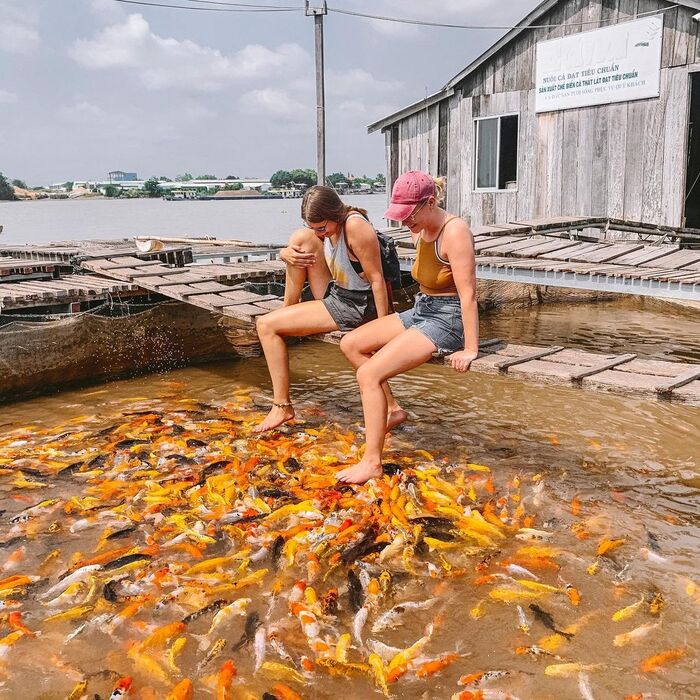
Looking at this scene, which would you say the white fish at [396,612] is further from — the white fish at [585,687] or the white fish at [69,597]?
the white fish at [69,597]

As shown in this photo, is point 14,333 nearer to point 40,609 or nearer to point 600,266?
point 40,609

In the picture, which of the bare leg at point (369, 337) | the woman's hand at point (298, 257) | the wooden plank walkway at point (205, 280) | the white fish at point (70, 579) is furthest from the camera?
the wooden plank walkway at point (205, 280)

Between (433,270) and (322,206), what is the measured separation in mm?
1100

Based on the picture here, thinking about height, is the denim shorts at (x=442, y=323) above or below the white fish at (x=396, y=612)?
above

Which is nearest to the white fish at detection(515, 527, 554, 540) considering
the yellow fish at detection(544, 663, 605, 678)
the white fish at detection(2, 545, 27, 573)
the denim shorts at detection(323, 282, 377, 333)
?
the yellow fish at detection(544, 663, 605, 678)

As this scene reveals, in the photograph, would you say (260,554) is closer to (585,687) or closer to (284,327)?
(585,687)

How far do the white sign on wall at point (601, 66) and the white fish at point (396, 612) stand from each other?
13643mm

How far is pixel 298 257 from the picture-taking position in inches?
276

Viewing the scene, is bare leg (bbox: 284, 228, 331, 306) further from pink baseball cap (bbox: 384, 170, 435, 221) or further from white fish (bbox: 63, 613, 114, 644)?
white fish (bbox: 63, 613, 114, 644)

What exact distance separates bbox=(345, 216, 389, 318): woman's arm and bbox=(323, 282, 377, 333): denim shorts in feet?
0.78

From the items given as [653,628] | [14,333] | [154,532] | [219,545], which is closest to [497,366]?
[653,628]

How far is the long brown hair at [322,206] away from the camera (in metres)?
6.04

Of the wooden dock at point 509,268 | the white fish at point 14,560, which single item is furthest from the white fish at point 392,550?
the white fish at point 14,560

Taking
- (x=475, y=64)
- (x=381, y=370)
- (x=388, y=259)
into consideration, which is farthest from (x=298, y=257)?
(x=475, y=64)
